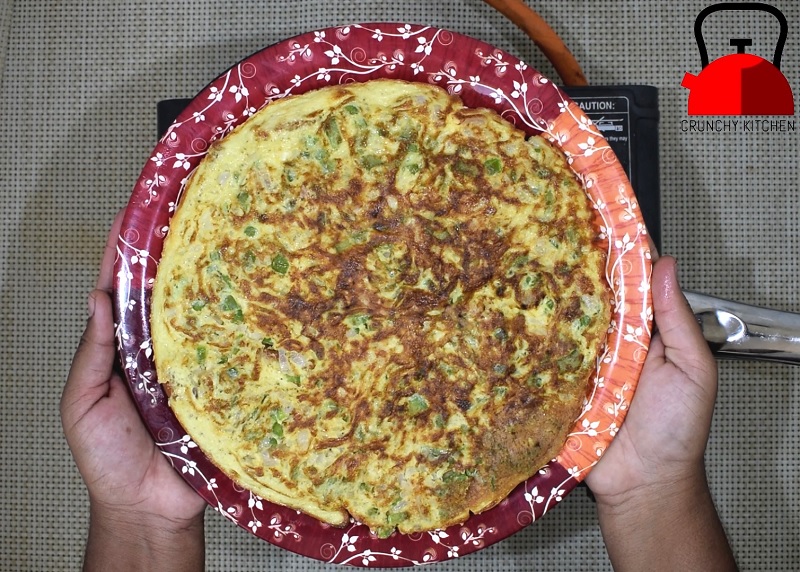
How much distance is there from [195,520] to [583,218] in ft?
4.88

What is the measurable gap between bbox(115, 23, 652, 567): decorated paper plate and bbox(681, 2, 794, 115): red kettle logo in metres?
0.95

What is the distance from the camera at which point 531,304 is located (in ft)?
5.63

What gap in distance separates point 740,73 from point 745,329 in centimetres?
106

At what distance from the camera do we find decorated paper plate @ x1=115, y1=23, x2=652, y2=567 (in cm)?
180

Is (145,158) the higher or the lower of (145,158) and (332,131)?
the lower

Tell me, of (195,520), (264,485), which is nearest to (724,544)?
(264,485)

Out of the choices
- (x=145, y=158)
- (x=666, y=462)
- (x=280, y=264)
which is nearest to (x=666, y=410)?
(x=666, y=462)

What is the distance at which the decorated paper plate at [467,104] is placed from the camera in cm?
180

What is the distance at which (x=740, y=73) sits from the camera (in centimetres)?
250

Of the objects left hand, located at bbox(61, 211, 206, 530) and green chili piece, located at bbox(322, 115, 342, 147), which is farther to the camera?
left hand, located at bbox(61, 211, 206, 530)

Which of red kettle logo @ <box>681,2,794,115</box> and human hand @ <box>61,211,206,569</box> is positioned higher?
red kettle logo @ <box>681,2,794,115</box>

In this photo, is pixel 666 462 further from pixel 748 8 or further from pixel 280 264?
pixel 748 8

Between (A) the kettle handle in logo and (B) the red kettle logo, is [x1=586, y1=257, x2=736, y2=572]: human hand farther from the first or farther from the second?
(A) the kettle handle in logo

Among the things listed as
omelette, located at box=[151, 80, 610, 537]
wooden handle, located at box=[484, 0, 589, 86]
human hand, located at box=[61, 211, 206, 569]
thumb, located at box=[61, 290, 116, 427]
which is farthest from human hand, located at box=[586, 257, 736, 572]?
thumb, located at box=[61, 290, 116, 427]
